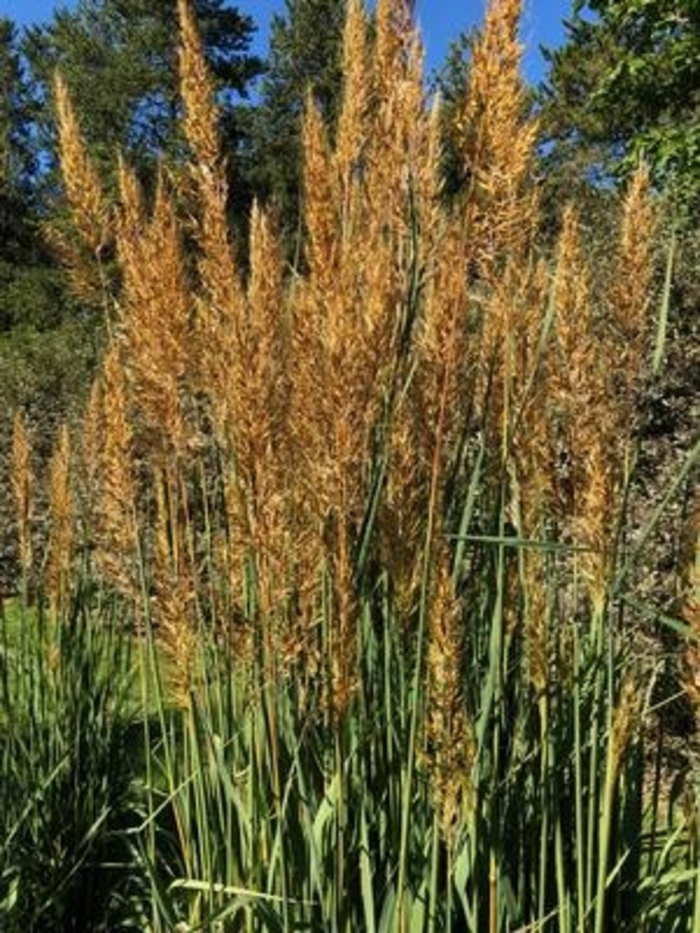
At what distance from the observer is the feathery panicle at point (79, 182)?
7.16ft

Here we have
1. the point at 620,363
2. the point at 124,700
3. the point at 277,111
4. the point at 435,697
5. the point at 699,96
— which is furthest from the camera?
the point at 277,111

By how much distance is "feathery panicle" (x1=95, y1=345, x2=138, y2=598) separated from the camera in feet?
7.00

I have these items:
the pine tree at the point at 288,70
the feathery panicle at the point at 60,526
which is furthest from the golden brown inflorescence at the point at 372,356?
the pine tree at the point at 288,70

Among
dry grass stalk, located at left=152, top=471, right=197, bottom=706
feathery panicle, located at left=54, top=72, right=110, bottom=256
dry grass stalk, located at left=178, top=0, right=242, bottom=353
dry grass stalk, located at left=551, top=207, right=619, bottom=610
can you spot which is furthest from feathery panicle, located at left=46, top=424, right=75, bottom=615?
dry grass stalk, located at left=551, top=207, right=619, bottom=610

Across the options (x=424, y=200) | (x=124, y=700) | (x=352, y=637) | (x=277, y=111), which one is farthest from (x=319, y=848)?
(x=277, y=111)

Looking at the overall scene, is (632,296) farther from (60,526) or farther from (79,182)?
(60,526)

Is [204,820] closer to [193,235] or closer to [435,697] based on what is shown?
[435,697]

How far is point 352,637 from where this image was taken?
1679mm

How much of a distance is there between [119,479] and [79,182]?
1.80 feet

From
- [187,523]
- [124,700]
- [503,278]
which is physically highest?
[503,278]

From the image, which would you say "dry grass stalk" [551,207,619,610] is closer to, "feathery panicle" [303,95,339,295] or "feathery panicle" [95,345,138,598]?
"feathery panicle" [303,95,339,295]

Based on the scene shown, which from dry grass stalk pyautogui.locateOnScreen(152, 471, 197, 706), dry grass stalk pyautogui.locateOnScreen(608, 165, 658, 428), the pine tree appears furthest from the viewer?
the pine tree

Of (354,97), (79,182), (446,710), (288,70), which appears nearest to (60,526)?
(79,182)

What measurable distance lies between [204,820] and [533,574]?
32.2 inches
